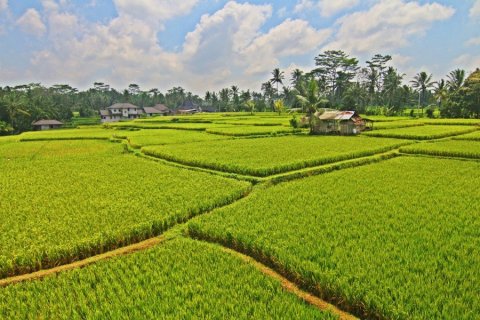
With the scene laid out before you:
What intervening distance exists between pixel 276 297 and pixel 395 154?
19.0 meters

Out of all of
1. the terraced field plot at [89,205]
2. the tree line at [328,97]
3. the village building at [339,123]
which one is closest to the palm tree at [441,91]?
the tree line at [328,97]

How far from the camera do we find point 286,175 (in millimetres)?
16203

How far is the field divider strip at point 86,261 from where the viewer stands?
7287 mm

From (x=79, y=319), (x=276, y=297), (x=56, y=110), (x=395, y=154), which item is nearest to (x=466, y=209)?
(x=276, y=297)

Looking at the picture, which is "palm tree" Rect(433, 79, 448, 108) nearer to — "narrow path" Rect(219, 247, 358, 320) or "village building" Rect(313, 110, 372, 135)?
"village building" Rect(313, 110, 372, 135)

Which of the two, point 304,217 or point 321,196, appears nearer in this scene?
point 304,217

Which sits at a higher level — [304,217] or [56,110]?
[56,110]

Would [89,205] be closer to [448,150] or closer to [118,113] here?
[448,150]

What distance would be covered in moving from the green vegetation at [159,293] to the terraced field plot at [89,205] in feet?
4.23

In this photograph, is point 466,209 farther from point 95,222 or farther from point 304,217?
point 95,222

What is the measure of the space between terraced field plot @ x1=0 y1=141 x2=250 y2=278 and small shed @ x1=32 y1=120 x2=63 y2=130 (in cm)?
4897

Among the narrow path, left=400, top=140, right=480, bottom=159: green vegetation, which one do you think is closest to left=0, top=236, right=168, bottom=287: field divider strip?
the narrow path

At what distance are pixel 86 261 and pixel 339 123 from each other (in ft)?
101

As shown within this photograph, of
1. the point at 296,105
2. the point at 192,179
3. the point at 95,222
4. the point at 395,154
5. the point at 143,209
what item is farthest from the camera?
the point at 296,105
